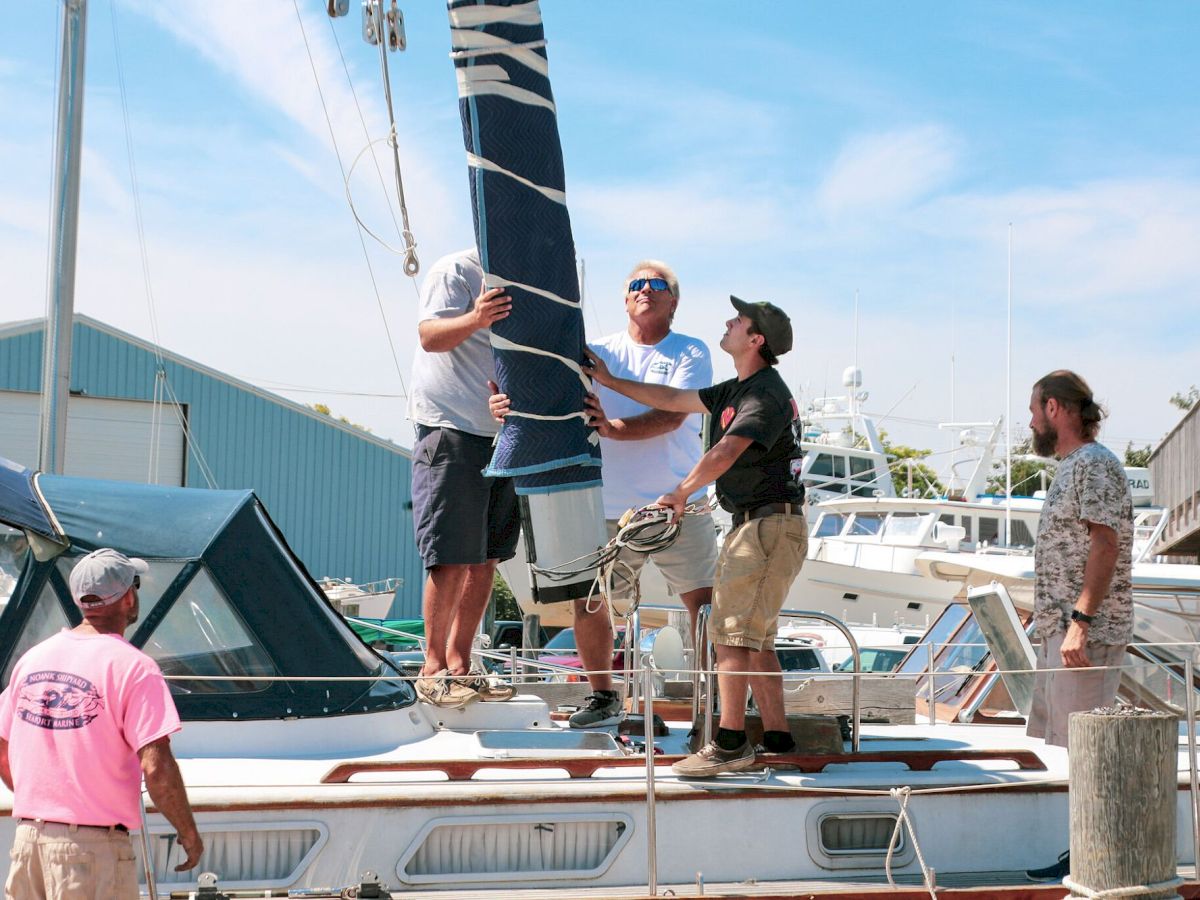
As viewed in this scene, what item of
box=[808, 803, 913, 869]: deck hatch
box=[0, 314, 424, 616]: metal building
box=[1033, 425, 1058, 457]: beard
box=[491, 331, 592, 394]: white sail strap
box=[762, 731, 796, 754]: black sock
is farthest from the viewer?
box=[0, 314, 424, 616]: metal building

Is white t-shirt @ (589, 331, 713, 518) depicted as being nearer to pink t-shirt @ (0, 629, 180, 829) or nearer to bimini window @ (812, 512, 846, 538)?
pink t-shirt @ (0, 629, 180, 829)

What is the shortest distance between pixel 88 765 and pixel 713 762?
2.06 metres

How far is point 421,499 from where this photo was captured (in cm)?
520

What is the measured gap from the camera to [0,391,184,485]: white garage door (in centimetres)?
→ 2403

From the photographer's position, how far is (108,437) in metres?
25.1

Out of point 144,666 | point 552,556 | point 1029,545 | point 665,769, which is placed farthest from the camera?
point 1029,545

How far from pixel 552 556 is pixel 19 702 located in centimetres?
233

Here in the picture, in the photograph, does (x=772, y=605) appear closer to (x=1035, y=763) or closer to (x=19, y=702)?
(x=1035, y=763)

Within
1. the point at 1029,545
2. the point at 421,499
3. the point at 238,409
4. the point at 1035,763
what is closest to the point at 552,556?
the point at 421,499

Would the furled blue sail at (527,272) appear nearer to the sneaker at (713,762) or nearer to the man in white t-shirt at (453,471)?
the man in white t-shirt at (453,471)

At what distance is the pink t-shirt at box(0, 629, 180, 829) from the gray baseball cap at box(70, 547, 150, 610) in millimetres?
102

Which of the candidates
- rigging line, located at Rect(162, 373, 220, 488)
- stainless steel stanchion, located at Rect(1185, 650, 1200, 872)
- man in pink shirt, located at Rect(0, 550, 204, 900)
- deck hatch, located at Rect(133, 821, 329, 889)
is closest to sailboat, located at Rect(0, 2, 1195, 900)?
deck hatch, located at Rect(133, 821, 329, 889)

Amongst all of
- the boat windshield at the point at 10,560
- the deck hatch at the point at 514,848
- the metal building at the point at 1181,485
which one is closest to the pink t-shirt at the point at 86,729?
the deck hatch at the point at 514,848

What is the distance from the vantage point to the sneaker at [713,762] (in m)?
4.20
